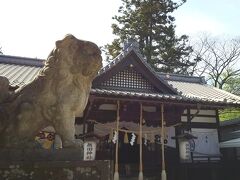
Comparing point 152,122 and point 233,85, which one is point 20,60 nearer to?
point 152,122

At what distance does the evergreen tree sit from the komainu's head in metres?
22.7

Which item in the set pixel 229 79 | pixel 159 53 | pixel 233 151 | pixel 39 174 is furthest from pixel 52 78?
pixel 229 79

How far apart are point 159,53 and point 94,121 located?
16311 mm

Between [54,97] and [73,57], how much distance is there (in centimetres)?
60

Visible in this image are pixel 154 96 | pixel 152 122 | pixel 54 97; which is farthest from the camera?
pixel 152 122

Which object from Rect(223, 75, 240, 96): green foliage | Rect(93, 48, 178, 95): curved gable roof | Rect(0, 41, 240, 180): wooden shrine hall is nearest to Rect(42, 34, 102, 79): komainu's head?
Rect(0, 41, 240, 180): wooden shrine hall

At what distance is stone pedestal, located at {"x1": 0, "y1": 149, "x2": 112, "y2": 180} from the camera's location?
Answer: 3775 millimetres

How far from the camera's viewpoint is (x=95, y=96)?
11.4m

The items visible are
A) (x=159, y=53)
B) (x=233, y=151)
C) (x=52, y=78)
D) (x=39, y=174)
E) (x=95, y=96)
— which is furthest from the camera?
(x=159, y=53)

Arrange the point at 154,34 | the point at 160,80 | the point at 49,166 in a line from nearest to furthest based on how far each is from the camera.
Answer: the point at 49,166 → the point at 160,80 → the point at 154,34

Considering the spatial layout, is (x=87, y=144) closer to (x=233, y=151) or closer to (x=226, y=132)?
(x=233, y=151)

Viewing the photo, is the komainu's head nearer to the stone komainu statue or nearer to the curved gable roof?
the stone komainu statue

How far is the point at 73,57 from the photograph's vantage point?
4.30 meters

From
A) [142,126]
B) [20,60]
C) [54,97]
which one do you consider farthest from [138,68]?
[54,97]
